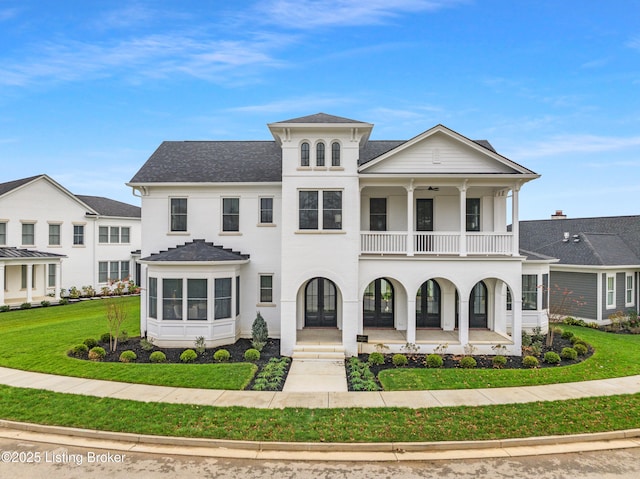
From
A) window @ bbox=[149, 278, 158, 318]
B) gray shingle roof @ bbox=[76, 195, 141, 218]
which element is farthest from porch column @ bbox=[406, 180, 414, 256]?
gray shingle roof @ bbox=[76, 195, 141, 218]

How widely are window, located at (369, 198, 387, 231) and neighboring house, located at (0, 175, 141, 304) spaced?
23397 mm

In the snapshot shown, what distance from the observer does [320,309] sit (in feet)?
52.4

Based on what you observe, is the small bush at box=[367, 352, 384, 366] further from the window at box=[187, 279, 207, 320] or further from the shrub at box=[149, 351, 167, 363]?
the shrub at box=[149, 351, 167, 363]

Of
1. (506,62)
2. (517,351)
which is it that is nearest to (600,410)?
(517,351)

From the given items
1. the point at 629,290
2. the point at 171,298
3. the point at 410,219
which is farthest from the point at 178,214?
the point at 629,290

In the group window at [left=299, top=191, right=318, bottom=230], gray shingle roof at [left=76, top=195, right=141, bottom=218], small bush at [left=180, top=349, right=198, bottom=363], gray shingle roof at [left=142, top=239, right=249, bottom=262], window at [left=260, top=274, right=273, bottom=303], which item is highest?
gray shingle roof at [left=76, top=195, right=141, bottom=218]

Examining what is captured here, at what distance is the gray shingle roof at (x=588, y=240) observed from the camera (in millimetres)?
21141

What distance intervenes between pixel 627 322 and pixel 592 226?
26.7ft

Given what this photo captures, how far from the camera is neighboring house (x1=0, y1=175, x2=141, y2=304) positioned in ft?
82.1

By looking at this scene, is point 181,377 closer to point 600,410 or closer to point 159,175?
point 159,175

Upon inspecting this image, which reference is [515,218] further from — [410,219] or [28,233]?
[28,233]

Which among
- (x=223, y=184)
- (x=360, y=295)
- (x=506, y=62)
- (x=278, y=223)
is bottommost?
(x=360, y=295)

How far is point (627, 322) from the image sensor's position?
20062 mm

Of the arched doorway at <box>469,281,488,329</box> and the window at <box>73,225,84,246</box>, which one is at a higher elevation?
the window at <box>73,225,84,246</box>
